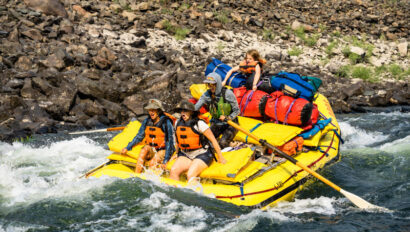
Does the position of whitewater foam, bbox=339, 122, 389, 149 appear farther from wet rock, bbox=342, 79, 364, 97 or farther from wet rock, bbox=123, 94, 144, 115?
wet rock, bbox=123, 94, 144, 115

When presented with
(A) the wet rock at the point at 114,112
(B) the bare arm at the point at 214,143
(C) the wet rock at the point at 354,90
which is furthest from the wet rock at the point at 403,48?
(B) the bare arm at the point at 214,143

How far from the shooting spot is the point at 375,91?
13859 millimetres

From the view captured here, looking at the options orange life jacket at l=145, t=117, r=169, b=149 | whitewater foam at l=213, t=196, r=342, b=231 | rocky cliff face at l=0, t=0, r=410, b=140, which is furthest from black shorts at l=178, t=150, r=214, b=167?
rocky cliff face at l=0, t=0, r=410, b=140

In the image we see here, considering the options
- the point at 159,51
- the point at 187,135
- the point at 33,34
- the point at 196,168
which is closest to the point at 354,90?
the point at 159,51

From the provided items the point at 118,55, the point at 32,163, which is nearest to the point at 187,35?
the point at 118,55

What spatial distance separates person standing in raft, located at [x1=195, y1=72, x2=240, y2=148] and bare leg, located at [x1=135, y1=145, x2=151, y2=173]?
102 centimetres

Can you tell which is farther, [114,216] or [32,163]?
[32,163]

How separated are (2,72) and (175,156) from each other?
7.13m

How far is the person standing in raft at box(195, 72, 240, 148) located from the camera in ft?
21.2

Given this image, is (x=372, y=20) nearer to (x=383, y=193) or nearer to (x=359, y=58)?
(x=359, y=58)

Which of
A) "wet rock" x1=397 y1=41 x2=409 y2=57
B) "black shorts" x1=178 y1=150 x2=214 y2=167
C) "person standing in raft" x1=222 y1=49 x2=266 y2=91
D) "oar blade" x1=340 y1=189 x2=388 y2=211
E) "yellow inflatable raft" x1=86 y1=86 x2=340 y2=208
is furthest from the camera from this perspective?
"wet rock" x1=397 y1=41 x2=409 y2=57

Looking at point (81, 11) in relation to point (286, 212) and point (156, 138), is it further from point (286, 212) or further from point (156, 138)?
point (286, 212)

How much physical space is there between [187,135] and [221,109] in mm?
887

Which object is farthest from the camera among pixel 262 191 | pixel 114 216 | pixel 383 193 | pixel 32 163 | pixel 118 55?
pixel 118 55
